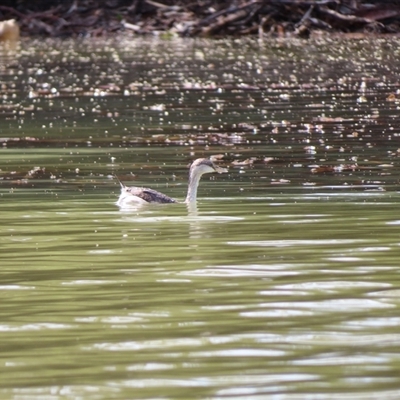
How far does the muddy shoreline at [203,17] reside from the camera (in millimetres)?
49281

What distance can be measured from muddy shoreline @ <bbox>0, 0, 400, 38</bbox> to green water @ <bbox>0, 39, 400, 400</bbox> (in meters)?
26.6

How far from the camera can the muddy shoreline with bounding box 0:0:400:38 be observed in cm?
4928

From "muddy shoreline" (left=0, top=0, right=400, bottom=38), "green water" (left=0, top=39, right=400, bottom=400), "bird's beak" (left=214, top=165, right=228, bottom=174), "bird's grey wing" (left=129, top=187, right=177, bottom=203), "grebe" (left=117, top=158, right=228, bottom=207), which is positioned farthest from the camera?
"muddy shoreline" (left=0, top=0, right=400, bottom=38)

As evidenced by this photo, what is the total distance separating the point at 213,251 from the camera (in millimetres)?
8961

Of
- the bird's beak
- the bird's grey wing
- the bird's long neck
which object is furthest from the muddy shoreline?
the bird's grey wing

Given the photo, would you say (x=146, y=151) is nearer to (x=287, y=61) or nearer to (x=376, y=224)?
(x=376, y=224)

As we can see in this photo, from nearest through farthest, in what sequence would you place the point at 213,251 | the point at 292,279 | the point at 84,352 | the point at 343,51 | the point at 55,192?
the point at 84,352 < the point at 292,279 < the point at 213,251 < the point at 55,192 < the point at 343,51

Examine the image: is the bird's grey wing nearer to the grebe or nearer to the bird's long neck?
the grebe

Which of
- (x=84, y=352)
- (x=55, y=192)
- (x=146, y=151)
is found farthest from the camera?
(x=146, y=151)

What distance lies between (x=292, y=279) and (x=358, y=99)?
15.8m

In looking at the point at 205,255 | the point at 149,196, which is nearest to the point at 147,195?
the point at 149,196

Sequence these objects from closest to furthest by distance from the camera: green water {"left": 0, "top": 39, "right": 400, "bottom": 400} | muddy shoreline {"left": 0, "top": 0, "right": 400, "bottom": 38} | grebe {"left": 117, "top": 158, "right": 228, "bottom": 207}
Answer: green water {"left": 0, "top": 39, "right": 400, "bottom": 400}, grebe {"left": 117, "top": 158, "right": 228, "bottom": 207}, muddy shoreline {"left": 0, "top": 0, "right": 400, "bottom": 38}

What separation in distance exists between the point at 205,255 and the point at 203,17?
4599 centimetres

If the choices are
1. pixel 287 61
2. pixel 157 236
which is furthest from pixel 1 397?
pixel 287 61
